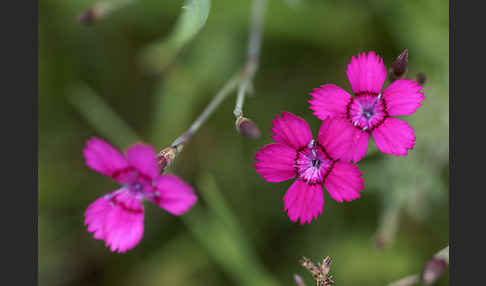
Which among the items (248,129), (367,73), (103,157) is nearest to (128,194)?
(103,157)

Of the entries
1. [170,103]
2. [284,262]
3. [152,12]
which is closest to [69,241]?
[170,103]

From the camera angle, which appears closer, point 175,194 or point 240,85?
point 175,194

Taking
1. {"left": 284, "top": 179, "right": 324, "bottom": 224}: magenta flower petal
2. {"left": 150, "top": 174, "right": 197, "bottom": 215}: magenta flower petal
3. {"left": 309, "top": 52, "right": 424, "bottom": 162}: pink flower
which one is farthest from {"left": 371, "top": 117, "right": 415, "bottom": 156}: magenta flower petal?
{"left": 150, "top": 174, "right": 197, "bottom": 215}: magenta flower petal

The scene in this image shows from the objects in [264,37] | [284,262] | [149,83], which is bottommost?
[284,262]

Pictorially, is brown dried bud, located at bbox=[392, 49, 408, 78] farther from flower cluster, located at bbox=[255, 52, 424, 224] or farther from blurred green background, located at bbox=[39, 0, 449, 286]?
blurred green background, located at bbox=[39, 0, 449, 286]

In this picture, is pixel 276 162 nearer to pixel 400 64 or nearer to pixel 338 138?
pixel 338 138

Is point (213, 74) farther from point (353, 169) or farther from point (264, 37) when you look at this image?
point (353, 169)
